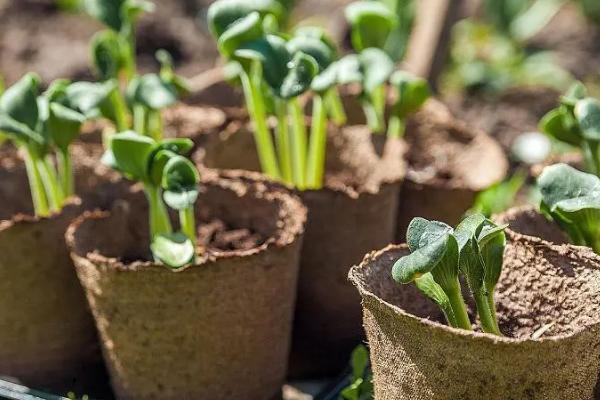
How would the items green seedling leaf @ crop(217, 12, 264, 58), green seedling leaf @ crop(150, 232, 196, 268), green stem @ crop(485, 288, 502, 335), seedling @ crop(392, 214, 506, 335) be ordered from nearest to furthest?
seedling @ crop(392, 214, 506, 335) < green stem @ crop(485, 288, 502, 335) < green seedling leaf @ crop(150, 232, 196, 268) < green seedling leaf @ crop(217, 12, 264, 58)

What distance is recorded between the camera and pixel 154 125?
1494 millimetres

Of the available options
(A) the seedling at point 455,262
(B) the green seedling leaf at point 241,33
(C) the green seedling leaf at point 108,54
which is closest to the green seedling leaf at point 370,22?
(B) the green seedling leaf at point 241,33

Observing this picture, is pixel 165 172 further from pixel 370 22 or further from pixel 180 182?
pixel 370 22

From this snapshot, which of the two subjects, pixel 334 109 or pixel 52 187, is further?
pixel 334 109

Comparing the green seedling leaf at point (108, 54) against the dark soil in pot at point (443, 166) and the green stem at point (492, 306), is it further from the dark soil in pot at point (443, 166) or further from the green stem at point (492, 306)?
the green stem at point (492, 306)

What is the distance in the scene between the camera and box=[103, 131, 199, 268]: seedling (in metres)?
1.08

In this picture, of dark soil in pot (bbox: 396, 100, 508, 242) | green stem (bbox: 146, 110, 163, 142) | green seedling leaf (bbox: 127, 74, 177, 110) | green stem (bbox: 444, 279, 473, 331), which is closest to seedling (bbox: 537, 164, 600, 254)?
green stem (bbox: 444, 279, 473, 331)

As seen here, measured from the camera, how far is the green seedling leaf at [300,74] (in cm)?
117

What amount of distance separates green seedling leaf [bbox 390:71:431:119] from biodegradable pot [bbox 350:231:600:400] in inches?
19.2

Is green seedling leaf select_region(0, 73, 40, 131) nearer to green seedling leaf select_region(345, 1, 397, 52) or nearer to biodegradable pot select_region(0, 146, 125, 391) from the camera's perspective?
biodegradable pot select_region(0, 146, 125, 391)

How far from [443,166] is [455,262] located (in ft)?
2.72

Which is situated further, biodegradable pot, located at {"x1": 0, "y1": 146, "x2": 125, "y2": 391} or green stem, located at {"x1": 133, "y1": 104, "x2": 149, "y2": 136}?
green stem, located at {"x1": 133, "y1": 104, "x2": 149, "y2": 136}

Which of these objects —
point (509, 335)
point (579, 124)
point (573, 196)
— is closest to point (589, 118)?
point (579, 124)

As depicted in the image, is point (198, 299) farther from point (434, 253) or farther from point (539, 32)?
point (539, 32)
